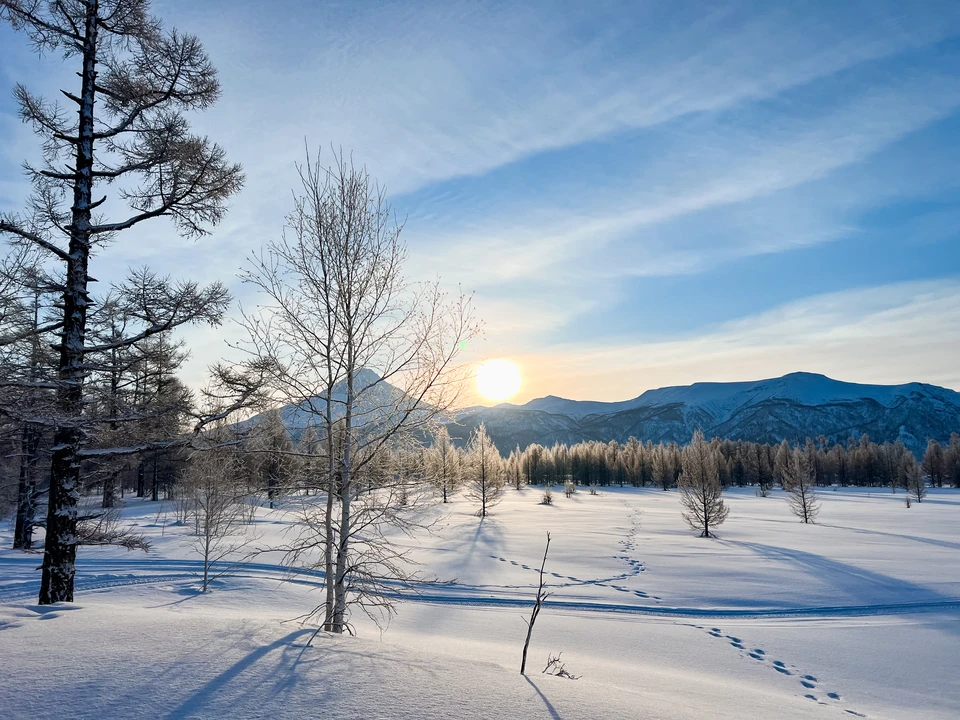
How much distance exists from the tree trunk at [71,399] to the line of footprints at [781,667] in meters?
11.6

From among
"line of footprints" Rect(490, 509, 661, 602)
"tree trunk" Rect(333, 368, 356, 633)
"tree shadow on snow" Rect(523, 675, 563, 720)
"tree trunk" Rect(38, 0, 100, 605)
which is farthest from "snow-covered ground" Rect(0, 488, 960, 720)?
"tree trunk" Rect(38, 0, 100, 605)

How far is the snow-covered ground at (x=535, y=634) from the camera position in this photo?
3908mm

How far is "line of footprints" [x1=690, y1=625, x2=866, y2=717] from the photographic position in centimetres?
852

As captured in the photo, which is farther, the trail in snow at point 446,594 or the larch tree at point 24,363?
the trail in snow at point 446,594

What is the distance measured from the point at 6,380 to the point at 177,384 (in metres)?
2.15

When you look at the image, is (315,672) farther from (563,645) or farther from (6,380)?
(563,645)

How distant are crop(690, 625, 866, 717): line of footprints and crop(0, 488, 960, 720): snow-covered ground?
0.18 feet

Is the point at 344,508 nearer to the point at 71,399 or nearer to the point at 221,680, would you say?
the point at 221,680

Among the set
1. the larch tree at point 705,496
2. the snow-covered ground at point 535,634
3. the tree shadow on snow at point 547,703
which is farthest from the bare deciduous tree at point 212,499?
the larch tree at point 705,496

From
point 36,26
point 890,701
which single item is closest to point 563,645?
point 890,701

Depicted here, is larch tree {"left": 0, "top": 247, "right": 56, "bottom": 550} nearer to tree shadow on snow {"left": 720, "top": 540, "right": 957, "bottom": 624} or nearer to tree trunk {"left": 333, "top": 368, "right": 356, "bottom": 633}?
tree trunk {"left": 333, "top": 368, "right": 356, "bottom": 633}

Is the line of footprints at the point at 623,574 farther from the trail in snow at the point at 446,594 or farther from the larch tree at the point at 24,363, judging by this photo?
the larch tree at the point at 24,363

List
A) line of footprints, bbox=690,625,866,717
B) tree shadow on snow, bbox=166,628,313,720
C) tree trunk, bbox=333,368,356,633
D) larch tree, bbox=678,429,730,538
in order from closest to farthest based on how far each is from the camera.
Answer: tree shadow on snow, bbox=166,628,313,720, tree trunk, bbox=333,368,356,633, line of footprints, bbox=690,625,866,717, larch tree, bbox=678,429,730,538

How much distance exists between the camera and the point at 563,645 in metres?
11.5
